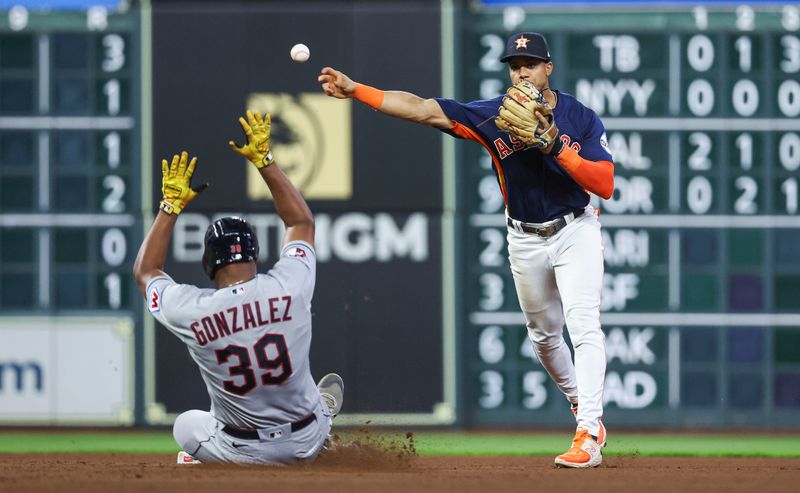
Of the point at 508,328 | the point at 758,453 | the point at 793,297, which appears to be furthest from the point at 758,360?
the point at 508,328

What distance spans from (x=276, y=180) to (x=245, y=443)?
3.43 ft

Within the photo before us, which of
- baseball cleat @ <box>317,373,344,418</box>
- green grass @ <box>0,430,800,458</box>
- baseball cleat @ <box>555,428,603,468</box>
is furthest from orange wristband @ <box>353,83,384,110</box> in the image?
green grass @ <box>0,430,800,458</box>

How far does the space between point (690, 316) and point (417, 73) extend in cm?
239

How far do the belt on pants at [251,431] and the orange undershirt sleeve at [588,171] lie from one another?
4.82ft

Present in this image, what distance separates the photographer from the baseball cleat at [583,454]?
5.55 metres

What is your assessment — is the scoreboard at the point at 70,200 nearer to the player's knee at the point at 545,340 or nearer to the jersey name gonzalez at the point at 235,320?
the player's knee at the point at 545,340

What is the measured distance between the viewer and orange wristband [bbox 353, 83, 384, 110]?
5762 mm

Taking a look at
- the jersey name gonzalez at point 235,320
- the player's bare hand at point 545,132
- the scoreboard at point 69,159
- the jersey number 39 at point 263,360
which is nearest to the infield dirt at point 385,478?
the jersey number 39 at point 263,360

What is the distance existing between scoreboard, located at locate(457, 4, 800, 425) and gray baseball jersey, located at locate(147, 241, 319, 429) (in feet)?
12.5

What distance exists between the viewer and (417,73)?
8.80m

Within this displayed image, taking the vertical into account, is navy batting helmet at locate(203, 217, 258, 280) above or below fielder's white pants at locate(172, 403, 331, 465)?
above

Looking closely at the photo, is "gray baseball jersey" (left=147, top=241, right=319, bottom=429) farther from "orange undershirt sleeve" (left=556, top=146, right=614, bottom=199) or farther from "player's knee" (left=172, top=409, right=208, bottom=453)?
"orange undershirt sleeve" (left=556, top=146, right=614, bottom=199)

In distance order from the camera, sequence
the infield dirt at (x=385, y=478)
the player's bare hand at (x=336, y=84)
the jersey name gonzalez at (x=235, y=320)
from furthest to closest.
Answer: the player's bare hand at (x=336, y=84) < the jersey name gonzalez at (x=235, y=320) < the infield dirt at (x=385, y=478)

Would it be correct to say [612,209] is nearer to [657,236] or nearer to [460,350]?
[657,236]
